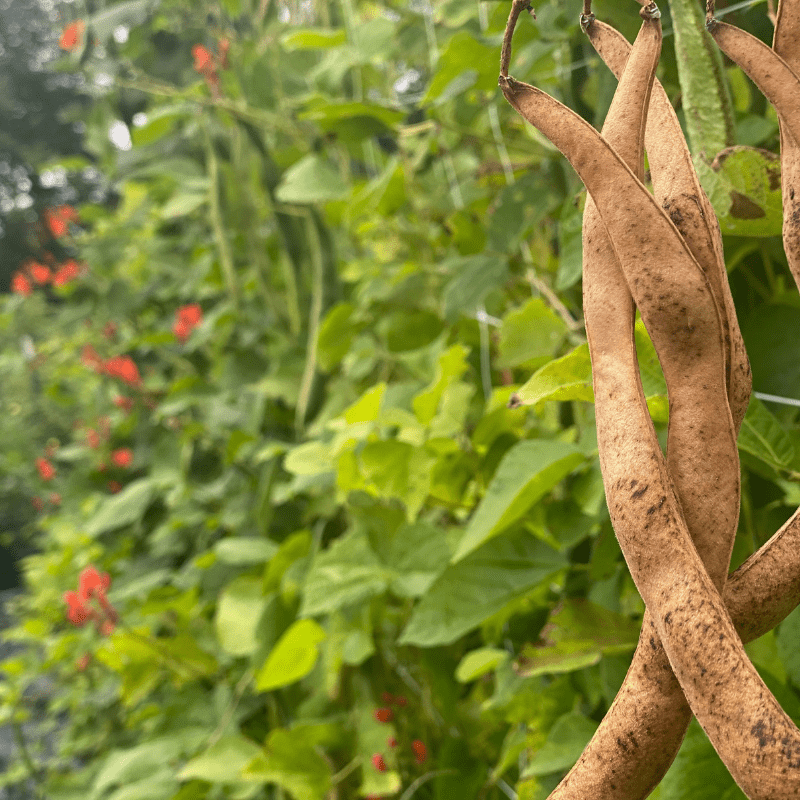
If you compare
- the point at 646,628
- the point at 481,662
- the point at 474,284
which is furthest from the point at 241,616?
the point at 646,628

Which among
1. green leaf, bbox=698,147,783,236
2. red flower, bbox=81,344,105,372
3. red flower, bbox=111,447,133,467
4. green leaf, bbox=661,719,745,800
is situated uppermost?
green leaf, bbox=698,147,783,236

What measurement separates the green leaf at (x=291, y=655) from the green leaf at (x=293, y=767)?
0.06 metres

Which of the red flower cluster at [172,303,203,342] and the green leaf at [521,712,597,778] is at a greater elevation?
the green leaf at [521,712,597,778]

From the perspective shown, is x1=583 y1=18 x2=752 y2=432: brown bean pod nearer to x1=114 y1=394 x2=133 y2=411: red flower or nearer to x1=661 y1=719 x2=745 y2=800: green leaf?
x1=661 y1=719 x2=745 y2=800: green leaf

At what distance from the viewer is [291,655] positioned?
0.90m

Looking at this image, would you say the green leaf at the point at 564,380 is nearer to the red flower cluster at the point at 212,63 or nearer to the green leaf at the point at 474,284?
the green leaf at the point at 474,284

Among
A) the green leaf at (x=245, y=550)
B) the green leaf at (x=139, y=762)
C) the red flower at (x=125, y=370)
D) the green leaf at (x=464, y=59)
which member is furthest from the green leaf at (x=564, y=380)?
the red flower at (x=125, y=370)

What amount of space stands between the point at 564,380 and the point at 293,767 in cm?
77

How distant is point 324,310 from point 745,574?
1.01m

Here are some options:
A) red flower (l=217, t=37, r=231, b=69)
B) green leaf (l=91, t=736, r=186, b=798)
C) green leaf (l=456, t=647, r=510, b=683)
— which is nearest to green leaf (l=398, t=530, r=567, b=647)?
green leaf (l=456, t=647, r=510, b=683)

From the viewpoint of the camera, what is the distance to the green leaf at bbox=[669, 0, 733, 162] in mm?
321

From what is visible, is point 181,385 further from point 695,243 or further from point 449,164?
point 695,243

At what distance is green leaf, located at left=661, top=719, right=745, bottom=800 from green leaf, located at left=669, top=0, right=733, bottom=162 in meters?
0.26

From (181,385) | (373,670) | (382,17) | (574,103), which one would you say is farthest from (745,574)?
(181,385)
